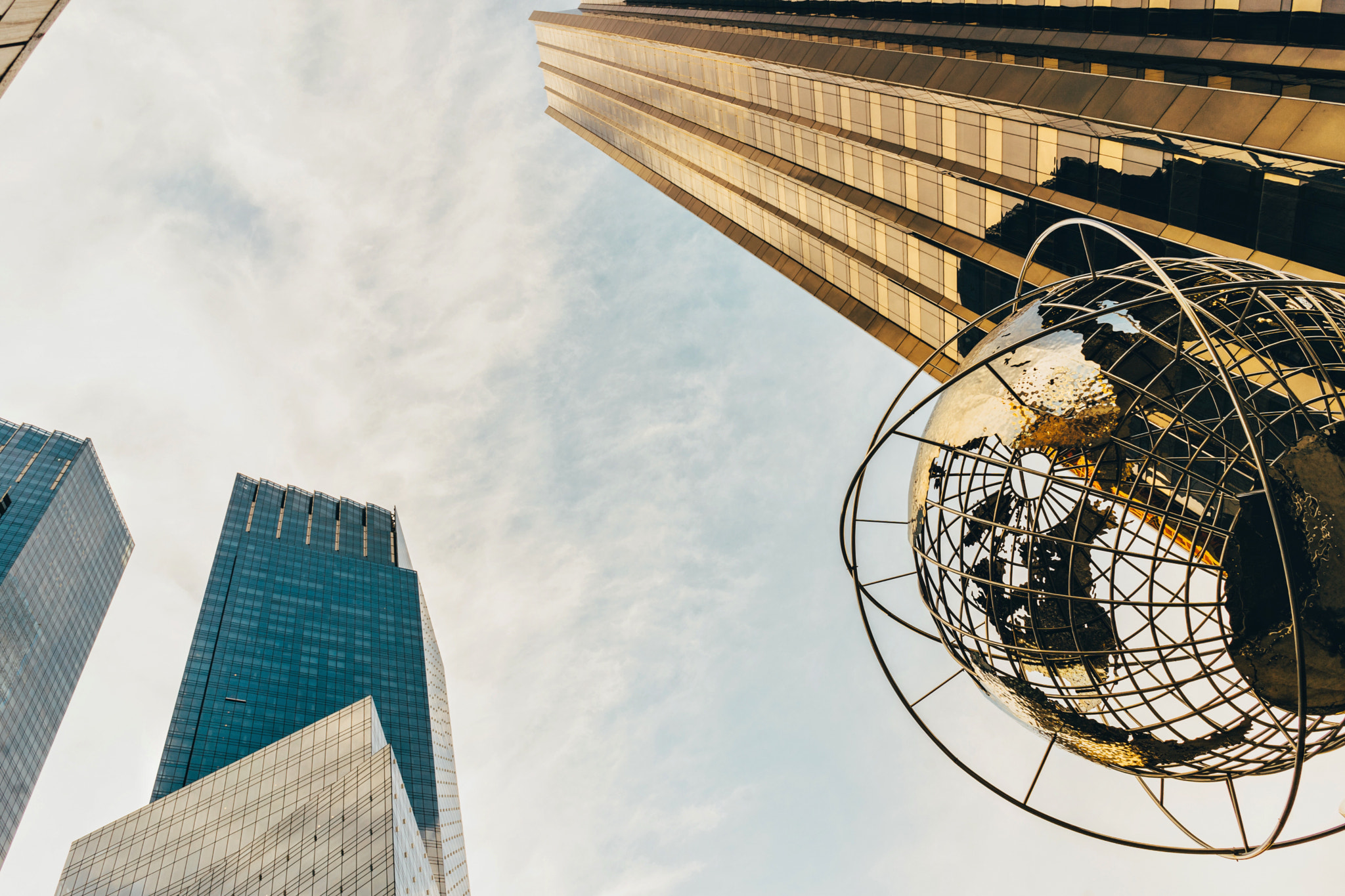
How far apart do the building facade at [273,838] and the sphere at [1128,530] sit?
172 feet

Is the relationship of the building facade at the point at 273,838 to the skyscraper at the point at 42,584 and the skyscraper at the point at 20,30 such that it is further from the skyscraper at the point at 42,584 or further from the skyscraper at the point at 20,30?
the skyscraper at the point at 20,30

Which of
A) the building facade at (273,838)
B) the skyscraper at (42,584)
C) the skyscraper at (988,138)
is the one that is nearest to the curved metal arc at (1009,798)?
the skyscraper at (988,138)

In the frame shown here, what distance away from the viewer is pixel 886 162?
3509 centimetres

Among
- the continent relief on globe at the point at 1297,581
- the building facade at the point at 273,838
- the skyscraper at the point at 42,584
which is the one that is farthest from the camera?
the skyscraper at the point at 42,584

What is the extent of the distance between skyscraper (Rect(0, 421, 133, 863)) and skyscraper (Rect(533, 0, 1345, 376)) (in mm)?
105413

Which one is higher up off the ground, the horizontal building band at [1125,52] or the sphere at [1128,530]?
the horizontal building band at [1125,52]

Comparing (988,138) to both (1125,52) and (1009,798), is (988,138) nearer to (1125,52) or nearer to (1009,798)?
(1125,52)

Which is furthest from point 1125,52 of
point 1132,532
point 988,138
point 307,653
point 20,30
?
point 307,653

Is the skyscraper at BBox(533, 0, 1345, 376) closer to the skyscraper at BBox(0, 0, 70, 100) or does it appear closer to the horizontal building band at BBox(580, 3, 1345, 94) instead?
the horizontal building band at BBox(580, 3, 1345, 94)

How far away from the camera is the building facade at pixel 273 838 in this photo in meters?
49.2

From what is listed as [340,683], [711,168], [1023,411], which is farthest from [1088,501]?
[340,683]

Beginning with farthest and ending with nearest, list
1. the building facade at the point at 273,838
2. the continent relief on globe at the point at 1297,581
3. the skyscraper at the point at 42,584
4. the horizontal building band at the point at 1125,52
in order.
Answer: the skyscraper at the point at 42,584 < the building facade at the point at 273,838 < the horizontal building band at the point at 1125,52 < the continent relief on globe at the point at 1297,581

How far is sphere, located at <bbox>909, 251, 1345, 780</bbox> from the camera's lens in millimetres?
6230

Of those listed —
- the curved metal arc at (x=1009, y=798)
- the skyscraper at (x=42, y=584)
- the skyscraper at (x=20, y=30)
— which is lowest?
the curved metal arc at (x=1009, y=798)
